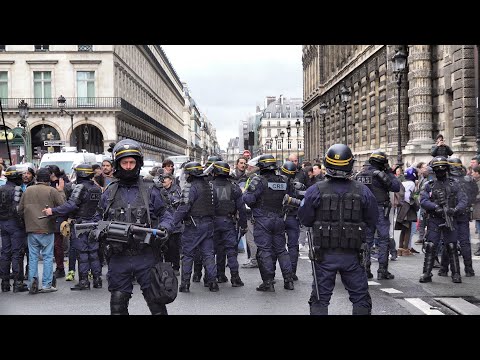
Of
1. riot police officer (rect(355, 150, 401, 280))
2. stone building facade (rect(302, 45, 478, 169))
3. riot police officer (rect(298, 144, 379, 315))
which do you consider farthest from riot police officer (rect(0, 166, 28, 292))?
stone building facade (rect(302, 45, 478, 169))

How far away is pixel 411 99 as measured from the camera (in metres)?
23.2

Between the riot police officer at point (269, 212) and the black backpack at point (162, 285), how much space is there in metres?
3.42

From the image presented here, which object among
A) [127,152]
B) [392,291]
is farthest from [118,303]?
[392,291]

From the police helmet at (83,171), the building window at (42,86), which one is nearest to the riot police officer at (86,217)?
the police helmet at (83,171)

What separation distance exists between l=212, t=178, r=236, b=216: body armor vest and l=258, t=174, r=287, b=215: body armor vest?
71 centimetres

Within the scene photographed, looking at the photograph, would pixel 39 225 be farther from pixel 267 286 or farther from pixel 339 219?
pixel 339 219

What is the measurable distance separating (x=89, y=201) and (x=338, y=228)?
4620mm

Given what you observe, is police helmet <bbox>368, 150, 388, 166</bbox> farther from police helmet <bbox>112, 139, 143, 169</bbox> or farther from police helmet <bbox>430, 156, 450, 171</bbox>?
police helmet <bbox>112, 139, 143, 169</bbox>

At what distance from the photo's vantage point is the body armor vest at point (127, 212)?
610 centimetres

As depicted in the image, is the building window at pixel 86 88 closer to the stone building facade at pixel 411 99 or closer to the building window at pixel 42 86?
the building window at pixel 42 86

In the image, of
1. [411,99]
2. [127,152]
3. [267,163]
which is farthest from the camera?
[411,99]

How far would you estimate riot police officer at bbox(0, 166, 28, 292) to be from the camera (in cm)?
939
